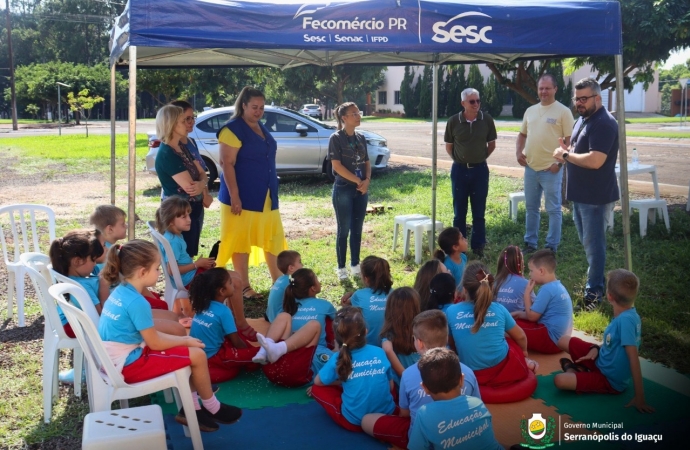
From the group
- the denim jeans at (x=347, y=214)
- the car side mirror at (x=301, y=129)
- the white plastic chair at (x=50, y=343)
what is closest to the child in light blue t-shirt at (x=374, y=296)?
the white plastic chair at (x=50, y=343)

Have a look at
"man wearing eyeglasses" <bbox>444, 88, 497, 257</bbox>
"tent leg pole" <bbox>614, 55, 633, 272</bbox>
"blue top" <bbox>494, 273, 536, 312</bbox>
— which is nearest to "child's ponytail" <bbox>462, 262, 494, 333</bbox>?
"blue top" <bbox>494, 273, 536, 312</bbox>

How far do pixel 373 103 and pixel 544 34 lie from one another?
182 feet

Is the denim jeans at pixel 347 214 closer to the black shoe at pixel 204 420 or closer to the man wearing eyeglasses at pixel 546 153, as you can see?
the man wearing eyeglasses at pixel 546 153

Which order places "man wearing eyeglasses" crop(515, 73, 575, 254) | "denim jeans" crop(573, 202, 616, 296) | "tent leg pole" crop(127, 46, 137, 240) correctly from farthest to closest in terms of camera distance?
"man wearing eyeglasses" crop(515, 73, 575, 254) → "denim jeans" crop(573, 202, 616, 296) → "tent leg pole" crop(127, 46, 137, 240)

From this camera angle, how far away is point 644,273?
6672 millimetres

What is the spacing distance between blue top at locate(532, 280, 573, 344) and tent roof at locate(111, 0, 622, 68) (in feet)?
5.82

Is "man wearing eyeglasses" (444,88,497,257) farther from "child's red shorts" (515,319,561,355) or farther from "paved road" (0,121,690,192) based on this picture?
"paved road" (0,121,690,192)

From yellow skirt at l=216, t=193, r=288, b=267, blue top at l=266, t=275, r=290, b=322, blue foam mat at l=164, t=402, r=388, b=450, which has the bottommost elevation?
blue foam mat at l=164, t=402, r=388, b=450

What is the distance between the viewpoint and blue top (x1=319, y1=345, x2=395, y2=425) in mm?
3602

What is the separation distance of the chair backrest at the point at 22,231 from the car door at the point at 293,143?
4570mm

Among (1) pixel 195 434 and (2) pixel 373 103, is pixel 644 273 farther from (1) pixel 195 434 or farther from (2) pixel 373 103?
(2) pixel 373 103

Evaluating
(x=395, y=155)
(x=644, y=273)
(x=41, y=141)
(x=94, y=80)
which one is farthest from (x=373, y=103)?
(x=644, y=273)

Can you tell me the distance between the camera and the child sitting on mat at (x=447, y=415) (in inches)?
112

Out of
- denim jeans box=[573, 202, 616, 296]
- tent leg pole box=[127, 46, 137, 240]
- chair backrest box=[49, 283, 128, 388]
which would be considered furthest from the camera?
denim jeans box=[573, 202, 616, 296]
